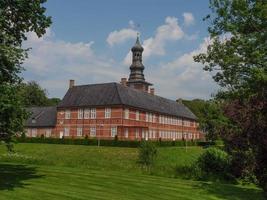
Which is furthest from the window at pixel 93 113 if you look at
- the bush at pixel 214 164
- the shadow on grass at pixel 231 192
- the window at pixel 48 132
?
the shadow on grass at pixel 231 192

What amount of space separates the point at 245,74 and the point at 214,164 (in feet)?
31.3

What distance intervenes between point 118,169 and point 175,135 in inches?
2628

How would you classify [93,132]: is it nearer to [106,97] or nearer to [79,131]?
[79,131]

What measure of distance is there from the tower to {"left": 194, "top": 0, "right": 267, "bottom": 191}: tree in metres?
64.6

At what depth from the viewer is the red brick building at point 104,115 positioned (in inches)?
2653

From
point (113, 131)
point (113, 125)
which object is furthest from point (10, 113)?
point (113, 131)

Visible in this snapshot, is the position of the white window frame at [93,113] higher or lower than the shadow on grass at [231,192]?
higher

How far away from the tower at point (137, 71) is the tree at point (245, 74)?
64644 mm

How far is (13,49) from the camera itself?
53.4ft

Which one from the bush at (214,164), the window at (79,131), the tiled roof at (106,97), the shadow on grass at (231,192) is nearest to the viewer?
the shadow on grass at (231,192)

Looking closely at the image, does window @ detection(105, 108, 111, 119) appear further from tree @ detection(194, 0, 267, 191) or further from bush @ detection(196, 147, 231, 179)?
tree @ detection(194, 0, 267, 191)

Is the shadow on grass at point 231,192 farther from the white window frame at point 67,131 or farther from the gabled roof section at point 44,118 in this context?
the gabled roof section at point 44,118

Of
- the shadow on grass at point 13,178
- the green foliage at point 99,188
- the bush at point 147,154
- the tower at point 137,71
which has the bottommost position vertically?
the green foliage at point 99,188

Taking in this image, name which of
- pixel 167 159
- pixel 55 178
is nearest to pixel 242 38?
pixel 55 178
